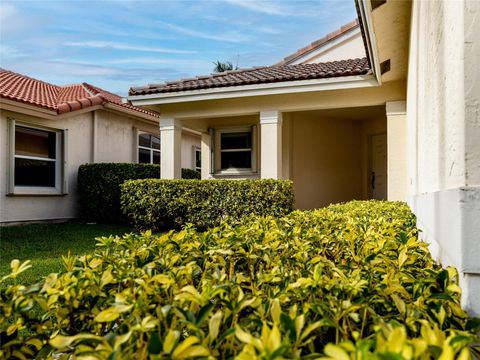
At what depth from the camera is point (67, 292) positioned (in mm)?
1533

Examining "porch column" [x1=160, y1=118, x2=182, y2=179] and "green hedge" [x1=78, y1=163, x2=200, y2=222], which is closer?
"porch column" [x1=160, y1=118, x2=182, y2=179]

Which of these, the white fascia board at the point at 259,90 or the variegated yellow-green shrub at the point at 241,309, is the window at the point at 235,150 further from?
the variegated yellow-green shrub at the point at 241,309

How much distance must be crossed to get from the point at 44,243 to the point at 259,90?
6.13 meters

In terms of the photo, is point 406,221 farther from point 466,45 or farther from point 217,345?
point 217,345

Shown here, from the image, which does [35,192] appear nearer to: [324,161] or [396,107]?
[324,161]

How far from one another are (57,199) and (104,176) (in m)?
1.64

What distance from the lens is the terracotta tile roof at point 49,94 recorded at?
11516 millimetres

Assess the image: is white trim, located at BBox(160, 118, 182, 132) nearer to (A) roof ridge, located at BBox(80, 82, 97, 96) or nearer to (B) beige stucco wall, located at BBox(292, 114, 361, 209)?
(B) beige stucco wall, located at BBox(292, 114, 361, 209)

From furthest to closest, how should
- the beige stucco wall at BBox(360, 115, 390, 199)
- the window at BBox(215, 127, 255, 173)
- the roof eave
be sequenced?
1. the roof eave
2. the beige stucco wall at BBox(360, 115, 390, 199)
3. the window at BBox(215, 127, 255, 173)

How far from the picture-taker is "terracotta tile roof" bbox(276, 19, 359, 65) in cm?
1297

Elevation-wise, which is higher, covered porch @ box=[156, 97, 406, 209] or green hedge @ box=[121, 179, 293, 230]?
covered porch @ box=[156, 97, 406, 209]

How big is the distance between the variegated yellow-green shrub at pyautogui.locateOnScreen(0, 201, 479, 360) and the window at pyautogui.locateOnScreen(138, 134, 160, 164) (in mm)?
14413

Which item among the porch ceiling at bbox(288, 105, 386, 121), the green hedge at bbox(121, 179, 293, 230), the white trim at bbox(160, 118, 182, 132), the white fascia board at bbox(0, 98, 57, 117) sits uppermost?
the porch ceiling at bbox(288, 105, 386, 121)

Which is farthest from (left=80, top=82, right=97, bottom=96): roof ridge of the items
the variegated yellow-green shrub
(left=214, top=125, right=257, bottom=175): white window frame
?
the variegated yellow-green shrub
